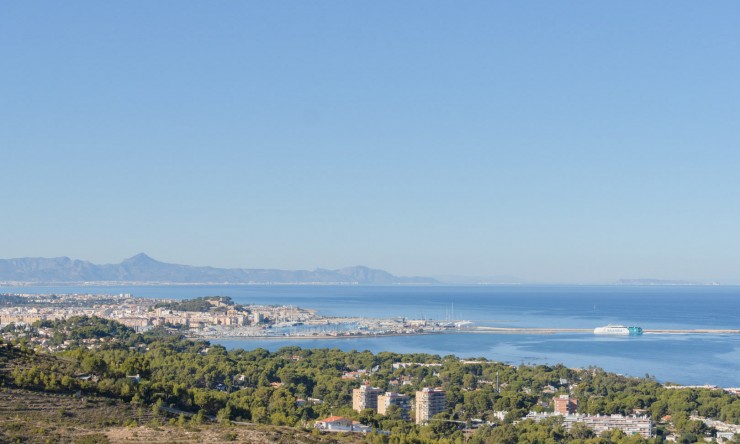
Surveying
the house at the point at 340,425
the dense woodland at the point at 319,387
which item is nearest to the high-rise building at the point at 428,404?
the dense woodland at the point at 319,387

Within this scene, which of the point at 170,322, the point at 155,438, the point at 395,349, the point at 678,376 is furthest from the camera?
the point at 170,322

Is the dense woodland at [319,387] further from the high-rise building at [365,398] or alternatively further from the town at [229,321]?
the town at [229,321]

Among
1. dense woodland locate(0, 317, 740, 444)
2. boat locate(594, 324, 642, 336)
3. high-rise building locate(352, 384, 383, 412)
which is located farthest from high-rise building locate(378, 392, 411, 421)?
boat locate(594, 324, 642, 336)

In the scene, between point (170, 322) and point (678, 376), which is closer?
point (678, 376)

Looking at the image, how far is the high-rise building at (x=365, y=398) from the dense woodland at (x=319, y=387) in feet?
1.42

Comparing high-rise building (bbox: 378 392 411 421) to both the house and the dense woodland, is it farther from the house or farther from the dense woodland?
the house

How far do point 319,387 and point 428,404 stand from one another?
6.42 meters

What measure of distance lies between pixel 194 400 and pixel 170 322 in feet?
219

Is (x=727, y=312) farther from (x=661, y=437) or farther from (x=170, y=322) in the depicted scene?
(x=661, y=437)

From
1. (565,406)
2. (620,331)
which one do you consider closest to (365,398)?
(565,406)

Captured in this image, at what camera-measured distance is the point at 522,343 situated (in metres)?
75.6

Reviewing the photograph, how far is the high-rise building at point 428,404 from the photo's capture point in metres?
34.6

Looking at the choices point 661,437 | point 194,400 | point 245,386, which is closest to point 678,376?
point 661,437

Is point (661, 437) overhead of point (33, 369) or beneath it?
beneath
